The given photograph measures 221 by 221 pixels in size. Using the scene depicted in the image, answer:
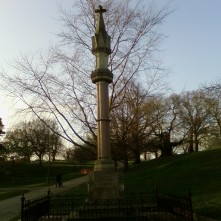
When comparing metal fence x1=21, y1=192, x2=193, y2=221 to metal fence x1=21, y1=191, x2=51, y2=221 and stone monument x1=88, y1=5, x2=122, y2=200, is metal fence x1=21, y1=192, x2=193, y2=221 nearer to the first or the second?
metal fence x1=21, y1=191, x2=51, y2=221

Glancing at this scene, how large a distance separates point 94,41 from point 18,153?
52081 millimetres

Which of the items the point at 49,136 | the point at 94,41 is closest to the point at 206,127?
the point at 49,136

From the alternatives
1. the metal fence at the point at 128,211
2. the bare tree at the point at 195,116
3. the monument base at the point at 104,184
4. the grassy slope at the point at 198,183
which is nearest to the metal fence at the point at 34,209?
the metal fence at the point at 128,211

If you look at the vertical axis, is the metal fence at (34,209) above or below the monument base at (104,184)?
below

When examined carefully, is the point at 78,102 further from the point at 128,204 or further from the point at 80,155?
the point at 80,155

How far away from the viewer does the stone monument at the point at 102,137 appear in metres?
13.4

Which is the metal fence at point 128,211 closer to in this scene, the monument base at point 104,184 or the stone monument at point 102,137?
the monument base at point 104,184

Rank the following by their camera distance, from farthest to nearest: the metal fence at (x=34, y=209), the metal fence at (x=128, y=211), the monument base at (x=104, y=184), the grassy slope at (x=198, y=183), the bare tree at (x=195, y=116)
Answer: the bare tree at (x=195, y=116), the monument base at (x=104, y=184), the grassy slope at (x=198, y=183), the metal fence at (x=128, y=211), the metal fence at (x=34, y=209)

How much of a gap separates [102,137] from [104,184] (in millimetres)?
1770

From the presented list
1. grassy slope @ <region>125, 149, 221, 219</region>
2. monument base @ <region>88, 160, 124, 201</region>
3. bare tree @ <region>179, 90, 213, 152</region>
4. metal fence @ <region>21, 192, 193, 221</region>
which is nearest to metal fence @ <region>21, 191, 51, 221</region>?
metal fence @ <region>21, 192, 193, 221</region>

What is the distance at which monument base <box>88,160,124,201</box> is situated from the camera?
43.9 feet

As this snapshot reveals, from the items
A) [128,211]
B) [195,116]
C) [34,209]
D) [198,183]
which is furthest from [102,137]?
[195,116]

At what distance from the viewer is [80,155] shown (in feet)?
218

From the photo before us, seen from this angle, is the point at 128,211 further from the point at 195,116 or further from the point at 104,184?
the point at 195,116
